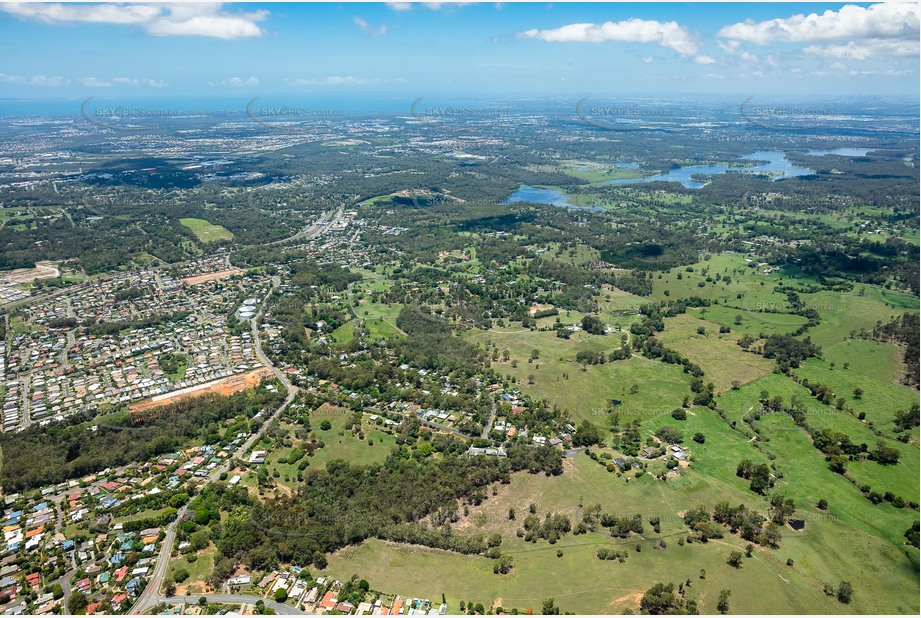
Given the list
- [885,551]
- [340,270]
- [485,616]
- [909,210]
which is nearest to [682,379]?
[885,551]

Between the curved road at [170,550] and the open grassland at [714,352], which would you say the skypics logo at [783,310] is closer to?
the open grassland at [714,352]

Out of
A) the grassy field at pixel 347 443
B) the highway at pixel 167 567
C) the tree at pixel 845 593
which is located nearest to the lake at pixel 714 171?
the grassy field at pixel 347 443

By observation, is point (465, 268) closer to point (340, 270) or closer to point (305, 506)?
point (340, 270)

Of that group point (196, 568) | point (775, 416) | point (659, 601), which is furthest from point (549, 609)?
point (775, 416)

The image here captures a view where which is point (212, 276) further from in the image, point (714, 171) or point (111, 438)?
point (714, 171)

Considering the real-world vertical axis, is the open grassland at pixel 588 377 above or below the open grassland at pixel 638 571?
above

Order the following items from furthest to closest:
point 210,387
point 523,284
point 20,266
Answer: point 20,266 < point 523,284 < point 210,387
